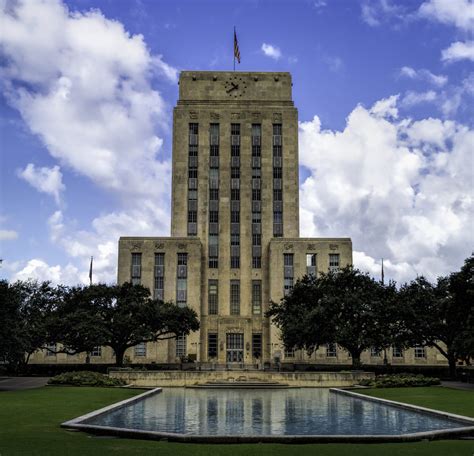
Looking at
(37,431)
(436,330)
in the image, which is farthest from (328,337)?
(37,431)

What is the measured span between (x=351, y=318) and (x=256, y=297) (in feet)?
113

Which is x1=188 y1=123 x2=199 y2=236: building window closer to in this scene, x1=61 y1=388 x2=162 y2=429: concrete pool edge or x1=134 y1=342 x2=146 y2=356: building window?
x1=134 y1=342 x2=146 y2=356: building window

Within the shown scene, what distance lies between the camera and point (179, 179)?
305 ft

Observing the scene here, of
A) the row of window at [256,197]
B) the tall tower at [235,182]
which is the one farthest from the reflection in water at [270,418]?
the row of window at [256,197]

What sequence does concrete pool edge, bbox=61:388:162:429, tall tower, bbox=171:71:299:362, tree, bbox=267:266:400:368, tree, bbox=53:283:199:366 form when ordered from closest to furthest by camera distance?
1. concrete pool edge, bbox=61:388:162:429
2. tree, bbox=267:266:400:368
3. tree, bbox=53:283:199:366
4. tall tower, bbox=171:71:299:362

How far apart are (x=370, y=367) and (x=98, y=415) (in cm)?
4423

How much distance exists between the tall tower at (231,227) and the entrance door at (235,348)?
135 mm

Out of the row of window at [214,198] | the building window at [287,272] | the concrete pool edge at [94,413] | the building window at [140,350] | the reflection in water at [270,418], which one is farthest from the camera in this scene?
the row of window at [214,198]

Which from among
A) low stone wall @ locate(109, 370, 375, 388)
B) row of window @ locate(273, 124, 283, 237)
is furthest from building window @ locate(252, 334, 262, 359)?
low stone wall @ locate(109, 370, 375, 388)

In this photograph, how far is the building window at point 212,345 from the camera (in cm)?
8500

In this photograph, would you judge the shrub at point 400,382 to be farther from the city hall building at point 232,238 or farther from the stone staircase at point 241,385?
the city hall building at point 232,238

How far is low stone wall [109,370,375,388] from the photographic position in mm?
48562

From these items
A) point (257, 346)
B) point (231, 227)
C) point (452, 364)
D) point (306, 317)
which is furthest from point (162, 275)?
point (452, 364)

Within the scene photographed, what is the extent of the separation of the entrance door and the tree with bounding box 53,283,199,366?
75.1 feet
